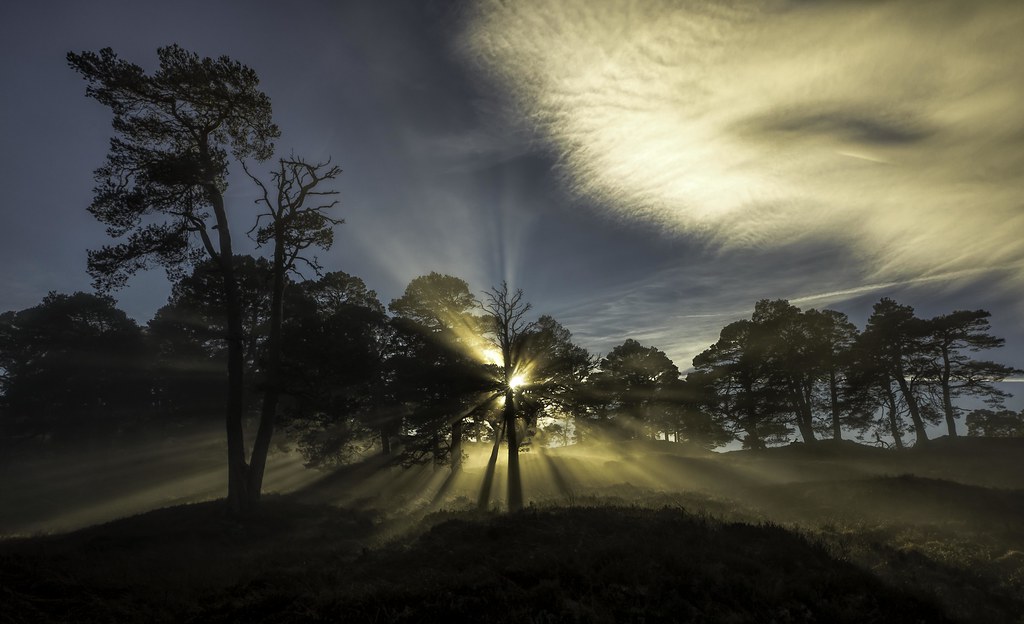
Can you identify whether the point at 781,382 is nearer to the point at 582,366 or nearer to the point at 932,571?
the point at 582,366

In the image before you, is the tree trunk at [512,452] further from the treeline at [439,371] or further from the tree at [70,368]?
the tree at [70,368]

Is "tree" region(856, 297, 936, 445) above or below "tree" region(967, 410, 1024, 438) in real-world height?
above

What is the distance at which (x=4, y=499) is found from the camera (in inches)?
1267

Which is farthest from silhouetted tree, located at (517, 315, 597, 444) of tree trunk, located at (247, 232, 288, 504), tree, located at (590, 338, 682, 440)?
tree, located at (590, 338, 682, 440)

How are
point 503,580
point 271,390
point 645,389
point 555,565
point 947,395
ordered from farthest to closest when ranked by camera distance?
point 645,389, point 947,395, point 271,390, point 555,565, point 503,580

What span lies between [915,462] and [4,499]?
6386 centimetres

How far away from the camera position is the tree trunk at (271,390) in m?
19.7

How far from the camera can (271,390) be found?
1981 cm

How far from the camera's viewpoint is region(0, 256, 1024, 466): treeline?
22375mm

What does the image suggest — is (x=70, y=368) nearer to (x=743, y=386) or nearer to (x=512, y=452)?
(x=512, y=452)

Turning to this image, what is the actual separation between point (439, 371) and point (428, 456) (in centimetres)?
516

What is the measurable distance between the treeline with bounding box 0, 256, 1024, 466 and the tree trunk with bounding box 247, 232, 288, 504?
2.67ft

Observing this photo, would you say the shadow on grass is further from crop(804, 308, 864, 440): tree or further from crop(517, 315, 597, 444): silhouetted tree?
crop(804, 308, 864, 440): tree

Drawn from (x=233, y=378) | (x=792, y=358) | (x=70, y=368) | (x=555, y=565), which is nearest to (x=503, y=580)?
(x=555, y=565)
